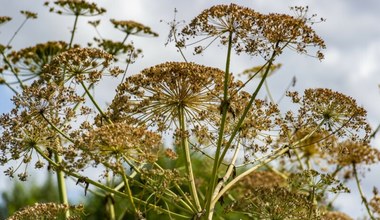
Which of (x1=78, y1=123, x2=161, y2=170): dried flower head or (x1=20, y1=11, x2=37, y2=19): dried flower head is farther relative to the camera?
(x1=20, y1=11, x2=37, y2=19): dried flower head

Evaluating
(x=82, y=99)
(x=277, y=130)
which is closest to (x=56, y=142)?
(x=82, y=99)

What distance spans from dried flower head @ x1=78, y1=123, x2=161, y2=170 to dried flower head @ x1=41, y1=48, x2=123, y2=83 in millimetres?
1043

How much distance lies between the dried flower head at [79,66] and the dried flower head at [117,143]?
3.42 ft

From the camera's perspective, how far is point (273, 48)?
589 centimetres

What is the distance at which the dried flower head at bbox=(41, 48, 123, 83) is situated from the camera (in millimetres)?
6668

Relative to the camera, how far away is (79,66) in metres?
6.75

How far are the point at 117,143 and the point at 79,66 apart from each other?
1406mm

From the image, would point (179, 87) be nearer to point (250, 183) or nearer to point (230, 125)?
point (230, 125)

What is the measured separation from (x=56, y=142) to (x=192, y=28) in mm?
1377

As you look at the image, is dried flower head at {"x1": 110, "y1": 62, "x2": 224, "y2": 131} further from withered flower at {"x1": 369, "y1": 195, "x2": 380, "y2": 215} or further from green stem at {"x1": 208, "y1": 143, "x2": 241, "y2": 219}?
withered flower at {"x1": 369, "y1": 195, "x2": 380, "y2": 215}

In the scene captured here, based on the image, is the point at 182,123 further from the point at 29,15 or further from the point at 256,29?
the point at 29,15

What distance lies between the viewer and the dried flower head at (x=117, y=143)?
5559 mm

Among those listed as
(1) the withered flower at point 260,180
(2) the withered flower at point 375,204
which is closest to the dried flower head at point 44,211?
(2) the withered flower at point 375,204

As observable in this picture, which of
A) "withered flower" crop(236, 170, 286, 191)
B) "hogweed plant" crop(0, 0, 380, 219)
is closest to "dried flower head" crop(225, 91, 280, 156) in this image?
"hogweed plant" crop(0, 0, 380, 219)
